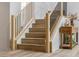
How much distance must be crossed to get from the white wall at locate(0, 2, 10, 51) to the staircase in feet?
1.39

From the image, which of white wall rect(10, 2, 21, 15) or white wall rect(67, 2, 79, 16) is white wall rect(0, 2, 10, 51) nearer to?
white wall rect(10, 2, 21, 15)

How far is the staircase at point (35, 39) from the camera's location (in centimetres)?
497

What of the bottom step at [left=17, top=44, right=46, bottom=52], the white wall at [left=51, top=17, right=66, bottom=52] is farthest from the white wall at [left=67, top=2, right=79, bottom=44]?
the bottom step at [left=17, top=44, right=46, bottom=52]

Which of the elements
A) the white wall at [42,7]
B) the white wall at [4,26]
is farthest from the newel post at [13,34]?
the white wall at [42,7]

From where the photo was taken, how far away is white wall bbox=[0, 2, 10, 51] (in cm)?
493

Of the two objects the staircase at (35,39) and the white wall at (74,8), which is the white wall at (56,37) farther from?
the white wall at (74,8)

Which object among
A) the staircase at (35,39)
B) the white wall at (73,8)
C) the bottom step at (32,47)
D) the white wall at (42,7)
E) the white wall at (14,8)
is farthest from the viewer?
the white wall at (42,7)

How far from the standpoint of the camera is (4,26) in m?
4.98

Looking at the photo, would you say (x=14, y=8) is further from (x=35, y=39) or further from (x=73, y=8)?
(x=73, y=8)

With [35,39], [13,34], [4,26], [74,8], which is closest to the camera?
[4,26]

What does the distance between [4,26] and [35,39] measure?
1007 millimetres

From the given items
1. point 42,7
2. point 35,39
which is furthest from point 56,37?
point 42,7

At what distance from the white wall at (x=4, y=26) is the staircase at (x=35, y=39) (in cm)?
42

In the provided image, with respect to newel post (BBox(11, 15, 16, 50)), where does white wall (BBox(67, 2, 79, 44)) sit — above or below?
above
